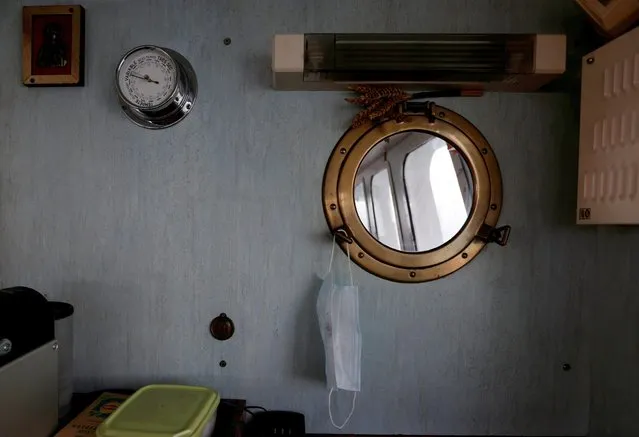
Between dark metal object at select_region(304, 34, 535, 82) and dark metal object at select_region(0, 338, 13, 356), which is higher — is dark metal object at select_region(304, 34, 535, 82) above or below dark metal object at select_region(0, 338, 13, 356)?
above

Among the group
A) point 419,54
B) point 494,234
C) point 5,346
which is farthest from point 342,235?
point 5,346

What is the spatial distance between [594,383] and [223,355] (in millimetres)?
1187

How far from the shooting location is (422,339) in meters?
1.21

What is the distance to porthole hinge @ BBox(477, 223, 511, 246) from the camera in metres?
1.12

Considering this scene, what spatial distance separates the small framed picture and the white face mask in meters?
1.06

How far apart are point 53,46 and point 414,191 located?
48.6 inches

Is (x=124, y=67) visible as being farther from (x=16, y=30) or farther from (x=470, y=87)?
(x=470, y=87)

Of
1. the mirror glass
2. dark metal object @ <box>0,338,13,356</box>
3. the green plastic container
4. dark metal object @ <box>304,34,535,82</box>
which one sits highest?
dark metal object @ <box>304,34,535,82</box>

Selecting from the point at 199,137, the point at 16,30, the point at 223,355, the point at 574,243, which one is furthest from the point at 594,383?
the point at 16,30

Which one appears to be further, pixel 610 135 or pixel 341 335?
pixel 341 335

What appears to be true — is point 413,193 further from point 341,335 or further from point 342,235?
point 341,335

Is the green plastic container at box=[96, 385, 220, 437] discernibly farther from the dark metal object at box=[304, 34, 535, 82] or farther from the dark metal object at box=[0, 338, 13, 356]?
the dark metal object at box=[304, 34, 535, 82]

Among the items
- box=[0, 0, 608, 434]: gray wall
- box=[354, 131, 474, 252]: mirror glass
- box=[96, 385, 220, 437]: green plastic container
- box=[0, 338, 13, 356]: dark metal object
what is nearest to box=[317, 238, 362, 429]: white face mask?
box=[0, 0, 608, 434]: gray wall

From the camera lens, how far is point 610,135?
97 centimetres
